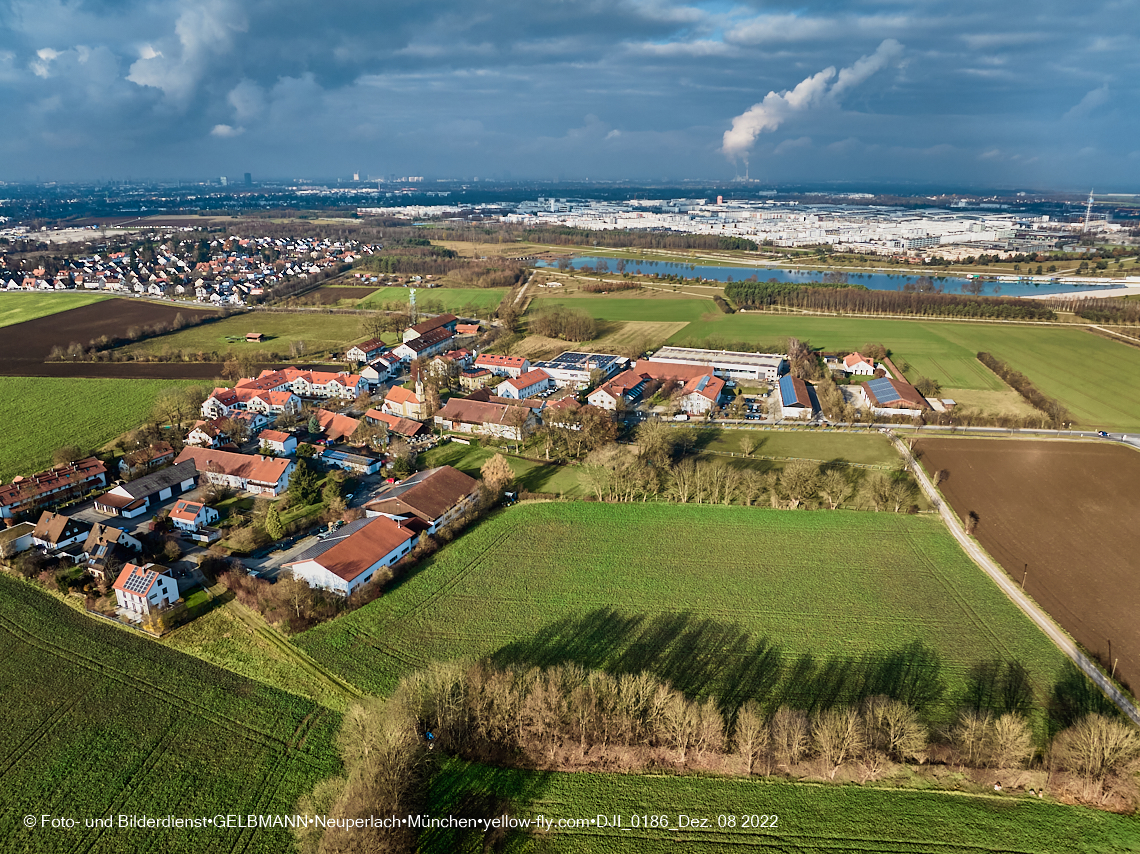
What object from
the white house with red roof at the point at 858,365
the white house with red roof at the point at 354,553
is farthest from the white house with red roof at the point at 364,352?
the white house with red roof at the point at 858,365

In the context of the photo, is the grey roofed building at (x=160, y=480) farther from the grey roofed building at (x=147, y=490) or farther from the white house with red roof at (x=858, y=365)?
the white house with red roof at (x=858, y=365)

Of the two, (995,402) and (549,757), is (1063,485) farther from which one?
(549,757)

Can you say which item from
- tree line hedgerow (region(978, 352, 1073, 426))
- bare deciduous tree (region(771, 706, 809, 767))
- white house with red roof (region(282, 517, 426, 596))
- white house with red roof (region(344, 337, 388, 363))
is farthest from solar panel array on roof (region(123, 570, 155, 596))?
tree line hedgerow (region(978, 352, 1073, 426))

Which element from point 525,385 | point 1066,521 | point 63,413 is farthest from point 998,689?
point 63,413

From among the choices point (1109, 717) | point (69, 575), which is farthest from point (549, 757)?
point (69, 575)

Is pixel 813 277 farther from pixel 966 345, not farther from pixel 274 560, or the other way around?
pixel 274 560

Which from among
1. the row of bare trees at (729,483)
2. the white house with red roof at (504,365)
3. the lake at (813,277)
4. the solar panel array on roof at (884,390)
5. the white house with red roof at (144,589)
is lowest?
the white house with red roof at (144,589)
